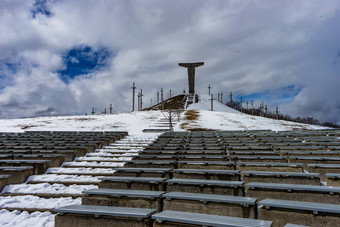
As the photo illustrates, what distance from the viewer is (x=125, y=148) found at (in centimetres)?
1282

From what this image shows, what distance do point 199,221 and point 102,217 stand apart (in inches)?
77.5

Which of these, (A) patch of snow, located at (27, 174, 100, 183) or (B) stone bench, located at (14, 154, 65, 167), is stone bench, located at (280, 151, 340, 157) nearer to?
(A) patch of snow, located at (27, 174, 100, 183)

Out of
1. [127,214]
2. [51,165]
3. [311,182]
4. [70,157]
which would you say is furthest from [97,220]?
[70,157]

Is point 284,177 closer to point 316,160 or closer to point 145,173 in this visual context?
point 316,160

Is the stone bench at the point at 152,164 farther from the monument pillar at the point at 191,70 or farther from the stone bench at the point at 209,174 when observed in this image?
the monument pillar at the point at 191,70

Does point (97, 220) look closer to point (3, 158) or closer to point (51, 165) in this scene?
point (51, 165)

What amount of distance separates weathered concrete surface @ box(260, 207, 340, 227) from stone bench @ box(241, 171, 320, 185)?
1.94 m

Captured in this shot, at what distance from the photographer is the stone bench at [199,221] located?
341 centimetres

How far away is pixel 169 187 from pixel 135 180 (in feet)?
3.27

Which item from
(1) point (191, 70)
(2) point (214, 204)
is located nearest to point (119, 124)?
(2) point (214, 204)

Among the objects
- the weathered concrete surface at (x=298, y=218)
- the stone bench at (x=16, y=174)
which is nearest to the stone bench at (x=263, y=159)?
the weathered concrete surface at (x=298, y=218)

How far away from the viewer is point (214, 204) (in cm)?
452

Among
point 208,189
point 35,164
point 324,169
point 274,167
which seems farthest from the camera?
point 35,164

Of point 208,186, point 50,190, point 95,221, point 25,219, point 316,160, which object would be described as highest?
point 316,160
